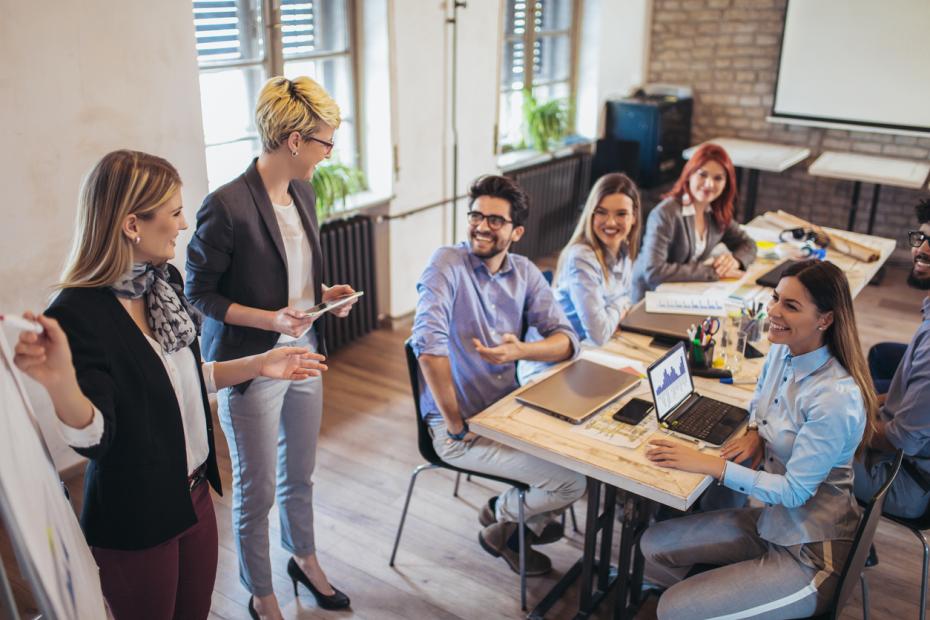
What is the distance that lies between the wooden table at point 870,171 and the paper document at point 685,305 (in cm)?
292

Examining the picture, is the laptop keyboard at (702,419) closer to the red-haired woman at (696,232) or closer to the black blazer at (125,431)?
the red-haired woman at (696,232)

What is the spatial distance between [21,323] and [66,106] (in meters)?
2.07

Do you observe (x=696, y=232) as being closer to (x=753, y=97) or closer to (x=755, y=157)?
→ (x=755, y=157)

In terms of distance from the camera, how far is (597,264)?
3.18 m

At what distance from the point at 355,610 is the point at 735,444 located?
1.36m

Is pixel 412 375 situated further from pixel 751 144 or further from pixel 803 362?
pixel 751 144

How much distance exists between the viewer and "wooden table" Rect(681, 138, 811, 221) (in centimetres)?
599

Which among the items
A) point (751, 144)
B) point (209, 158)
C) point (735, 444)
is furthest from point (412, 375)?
point (751, 144)

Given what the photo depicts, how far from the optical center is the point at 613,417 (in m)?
2.42

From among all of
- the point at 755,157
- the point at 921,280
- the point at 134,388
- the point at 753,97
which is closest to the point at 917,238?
the point at 921,280

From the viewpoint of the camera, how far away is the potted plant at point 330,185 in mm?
4203

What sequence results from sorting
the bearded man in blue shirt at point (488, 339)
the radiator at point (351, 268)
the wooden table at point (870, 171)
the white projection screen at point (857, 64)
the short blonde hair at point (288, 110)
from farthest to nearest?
the white projection screen at point (857, 64) → the wooden table at point (870, 171) → the radiator at point (351, 268) → the bearded man in blue shirt at point (488, 339) → the short blonde hair at point (288, 110)

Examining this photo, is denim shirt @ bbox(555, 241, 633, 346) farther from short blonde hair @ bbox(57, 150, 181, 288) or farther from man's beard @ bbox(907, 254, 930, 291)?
short blonde hair @ bbox(57, 150, 181, 288)

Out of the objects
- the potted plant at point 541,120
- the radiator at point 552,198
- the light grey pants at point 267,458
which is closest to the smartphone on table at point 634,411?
the light grey pants at point 267,458
